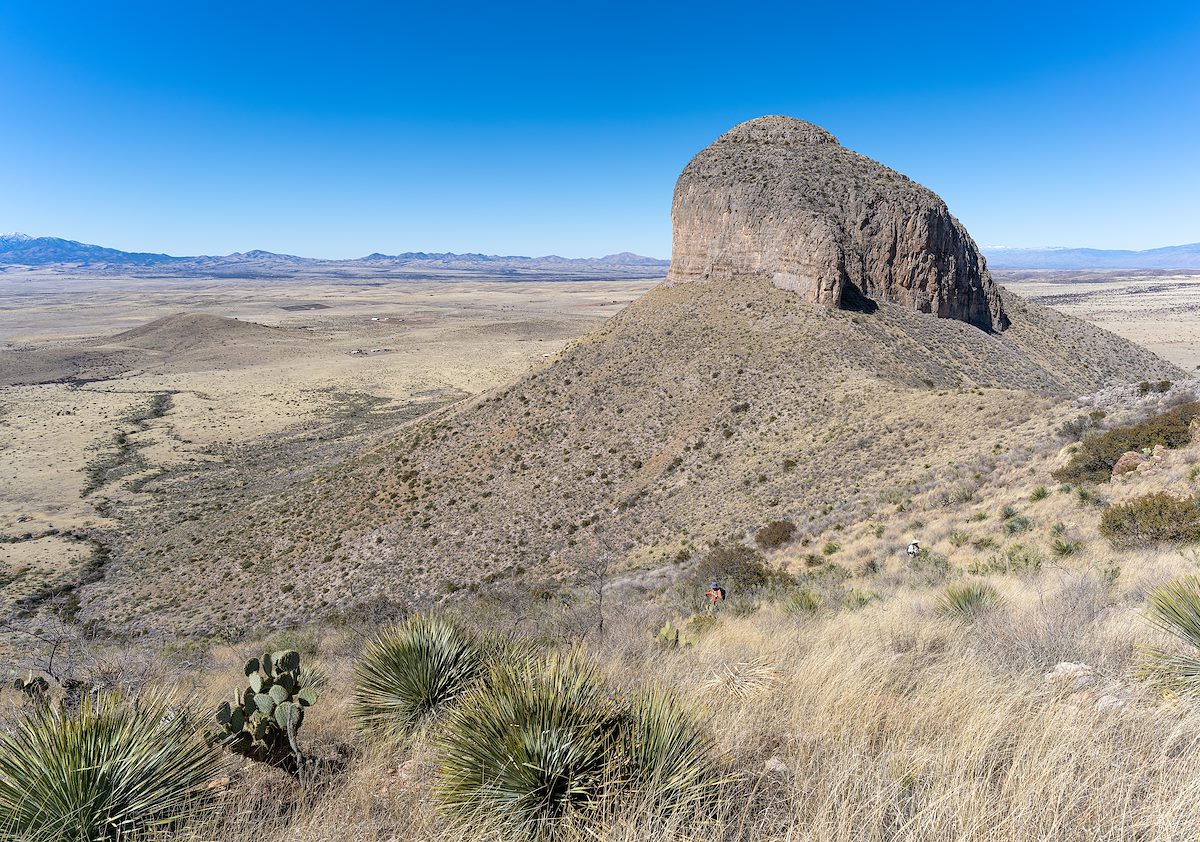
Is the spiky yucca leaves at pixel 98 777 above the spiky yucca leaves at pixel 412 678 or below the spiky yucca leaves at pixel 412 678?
above

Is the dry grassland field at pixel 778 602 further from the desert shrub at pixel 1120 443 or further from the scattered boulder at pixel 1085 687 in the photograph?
the desert shrub at pixel 1120 443

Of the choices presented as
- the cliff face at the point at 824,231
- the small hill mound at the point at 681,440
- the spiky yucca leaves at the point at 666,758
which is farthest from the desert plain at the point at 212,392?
the spiky yucca leaves at the point at 666,758

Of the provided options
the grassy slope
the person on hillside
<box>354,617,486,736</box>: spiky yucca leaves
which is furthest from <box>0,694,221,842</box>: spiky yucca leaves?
the grassy slope

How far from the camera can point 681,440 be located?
26.8m

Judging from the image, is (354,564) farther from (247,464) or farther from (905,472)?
(247,464)

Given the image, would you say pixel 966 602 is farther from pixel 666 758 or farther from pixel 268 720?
pixel 268 720

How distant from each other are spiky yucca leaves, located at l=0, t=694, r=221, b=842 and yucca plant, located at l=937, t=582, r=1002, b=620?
7092 mm

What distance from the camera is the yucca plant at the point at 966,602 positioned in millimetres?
6855

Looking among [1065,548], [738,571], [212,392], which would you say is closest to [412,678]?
[738,571]

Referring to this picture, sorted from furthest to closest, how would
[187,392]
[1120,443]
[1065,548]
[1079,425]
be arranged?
[187,392] → [1079,425] → [1120,443] → [1065,548]

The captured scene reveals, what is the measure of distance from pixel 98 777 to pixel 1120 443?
1911 cm

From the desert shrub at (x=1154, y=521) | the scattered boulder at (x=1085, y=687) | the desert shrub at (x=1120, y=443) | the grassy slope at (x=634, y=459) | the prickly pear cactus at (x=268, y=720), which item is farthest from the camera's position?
the grassy slope at (x=634, y=459)

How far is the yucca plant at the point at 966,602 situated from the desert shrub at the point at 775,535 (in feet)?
31.0

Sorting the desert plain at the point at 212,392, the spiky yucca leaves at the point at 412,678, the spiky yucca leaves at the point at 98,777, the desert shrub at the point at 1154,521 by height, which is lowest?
the desert plain at the point at 212,392
